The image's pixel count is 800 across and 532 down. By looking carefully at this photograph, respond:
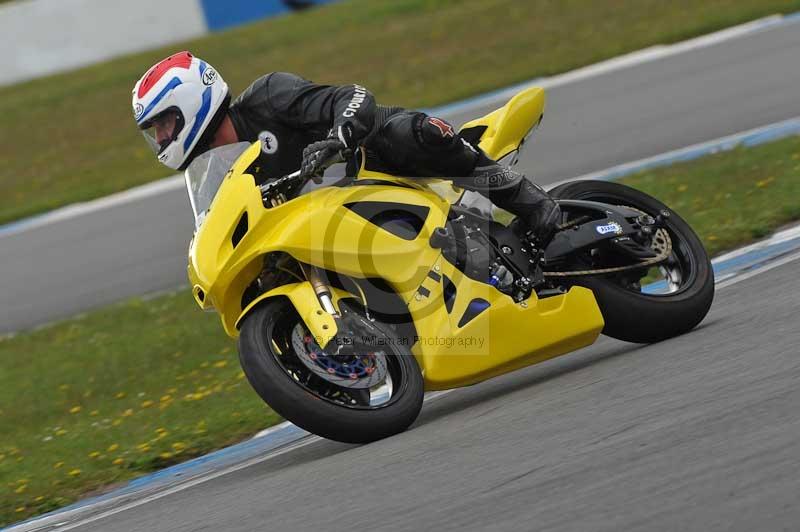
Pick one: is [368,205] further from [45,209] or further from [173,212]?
[45,209]

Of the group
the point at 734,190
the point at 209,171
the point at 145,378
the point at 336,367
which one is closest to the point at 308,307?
the point at 336,367

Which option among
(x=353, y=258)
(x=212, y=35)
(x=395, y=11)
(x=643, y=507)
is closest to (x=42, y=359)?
(x=353, y=258)

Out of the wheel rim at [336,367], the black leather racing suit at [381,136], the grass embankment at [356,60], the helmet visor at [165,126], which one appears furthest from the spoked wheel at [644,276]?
the grass embankment at [356,60]

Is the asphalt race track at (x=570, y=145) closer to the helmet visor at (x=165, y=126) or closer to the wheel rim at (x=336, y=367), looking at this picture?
the helmet visor at (x=165, y=126)

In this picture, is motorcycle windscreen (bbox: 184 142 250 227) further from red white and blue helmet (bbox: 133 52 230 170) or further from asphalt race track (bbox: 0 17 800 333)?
asphalt race track (bbox: 0 17 800 333)

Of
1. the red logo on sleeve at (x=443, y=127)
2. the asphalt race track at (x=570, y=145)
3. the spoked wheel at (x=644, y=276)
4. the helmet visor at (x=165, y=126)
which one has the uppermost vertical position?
the helmet visor at (x=165, y=126)

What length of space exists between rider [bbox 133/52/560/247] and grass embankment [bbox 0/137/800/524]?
1.46 metres

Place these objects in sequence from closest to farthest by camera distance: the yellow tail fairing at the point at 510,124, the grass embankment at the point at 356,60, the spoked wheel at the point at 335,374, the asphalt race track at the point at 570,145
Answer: the spoked wheel at the point at 335,374, the yellow tail fairing at the point at 510,124, the asphalt race track at the point at 570,145, the grass embankment at the point at 356,60

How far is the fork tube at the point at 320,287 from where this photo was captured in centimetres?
473

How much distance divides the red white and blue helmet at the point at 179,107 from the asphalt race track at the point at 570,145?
446 centimetres

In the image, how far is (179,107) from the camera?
5008mm

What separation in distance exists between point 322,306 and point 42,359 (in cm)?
421

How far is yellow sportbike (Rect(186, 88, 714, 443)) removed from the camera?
4.71 meters

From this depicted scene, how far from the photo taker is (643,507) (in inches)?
132
